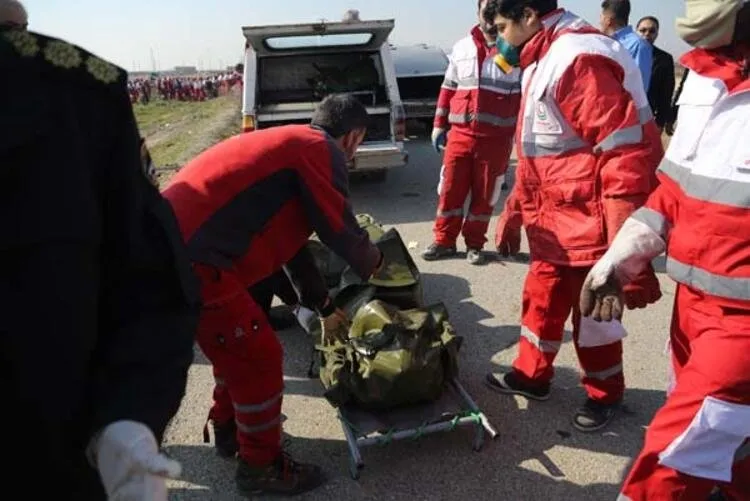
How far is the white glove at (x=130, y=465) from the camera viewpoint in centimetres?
97

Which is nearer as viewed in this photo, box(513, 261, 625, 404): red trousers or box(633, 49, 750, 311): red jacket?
box(633, 49, 750, 311): red jacket

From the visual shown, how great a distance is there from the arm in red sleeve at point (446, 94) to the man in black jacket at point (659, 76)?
101 inches

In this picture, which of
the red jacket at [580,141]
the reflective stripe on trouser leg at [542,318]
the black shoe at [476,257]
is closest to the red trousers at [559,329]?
the reflective stripe on trouser leg at [542,318]

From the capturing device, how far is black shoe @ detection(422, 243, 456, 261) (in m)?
5.70

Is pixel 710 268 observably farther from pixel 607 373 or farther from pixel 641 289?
pixel 607 373

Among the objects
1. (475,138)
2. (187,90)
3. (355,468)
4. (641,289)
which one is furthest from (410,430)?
(187,90)

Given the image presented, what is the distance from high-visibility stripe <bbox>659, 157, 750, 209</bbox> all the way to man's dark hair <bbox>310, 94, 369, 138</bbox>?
4.25 ft

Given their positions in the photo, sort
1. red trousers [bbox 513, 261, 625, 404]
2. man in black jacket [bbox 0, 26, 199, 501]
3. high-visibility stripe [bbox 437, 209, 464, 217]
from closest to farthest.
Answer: man in black jacket [bbox 0, 26, 199, 501] → red trousers [bbox 513, 261, 625, 404] → high-visibility stripe [bbox 437, 209, 464, 217]

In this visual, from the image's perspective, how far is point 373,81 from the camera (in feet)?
28.3

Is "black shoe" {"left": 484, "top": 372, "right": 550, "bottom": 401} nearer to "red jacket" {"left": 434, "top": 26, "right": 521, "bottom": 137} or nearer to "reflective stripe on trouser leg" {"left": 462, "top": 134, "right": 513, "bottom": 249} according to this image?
"reflective stripe on trouser leg" {"left": 462, "top": 134, "right": 513, "bottom": 249}

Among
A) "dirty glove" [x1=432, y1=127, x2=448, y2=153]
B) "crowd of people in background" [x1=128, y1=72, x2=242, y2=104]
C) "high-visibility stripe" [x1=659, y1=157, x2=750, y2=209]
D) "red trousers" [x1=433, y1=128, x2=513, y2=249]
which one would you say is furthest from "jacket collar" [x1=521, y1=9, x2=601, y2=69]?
"crowd of people in background" [x1=128, y1=72, x2=242, y2=104]

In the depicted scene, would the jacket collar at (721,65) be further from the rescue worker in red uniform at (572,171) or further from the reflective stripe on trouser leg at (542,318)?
the reflective stripe on trouser leg at (542,318)

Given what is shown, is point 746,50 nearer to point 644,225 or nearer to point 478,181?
point 644,225

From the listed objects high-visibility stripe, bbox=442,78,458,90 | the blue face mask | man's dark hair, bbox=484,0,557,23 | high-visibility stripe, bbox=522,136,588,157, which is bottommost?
high-visibility stripe, bbox=522,136,588,157
